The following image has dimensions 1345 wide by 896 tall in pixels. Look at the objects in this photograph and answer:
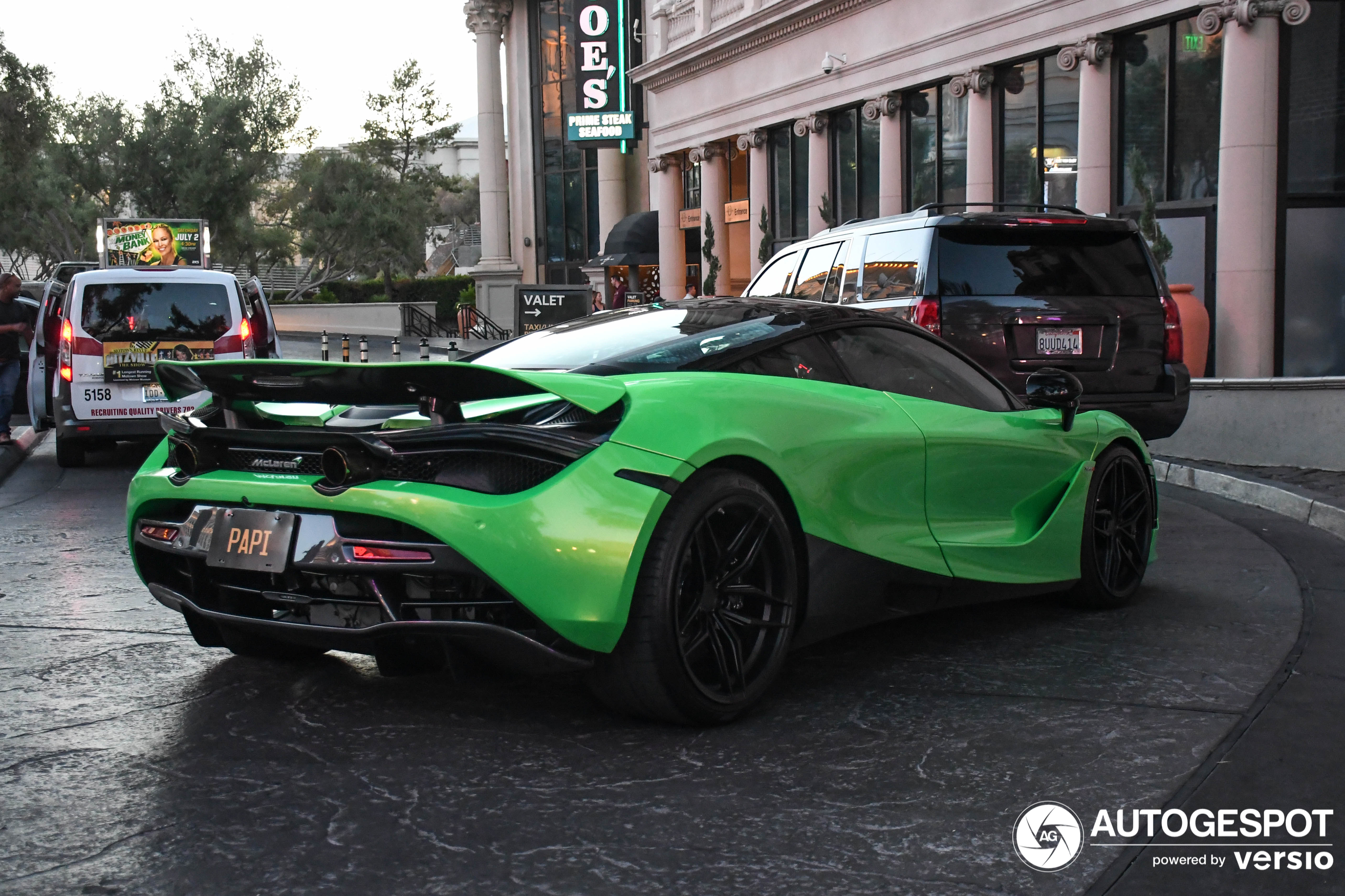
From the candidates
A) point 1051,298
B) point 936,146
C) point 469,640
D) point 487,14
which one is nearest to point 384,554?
point 469,640

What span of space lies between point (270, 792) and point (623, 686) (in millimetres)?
991

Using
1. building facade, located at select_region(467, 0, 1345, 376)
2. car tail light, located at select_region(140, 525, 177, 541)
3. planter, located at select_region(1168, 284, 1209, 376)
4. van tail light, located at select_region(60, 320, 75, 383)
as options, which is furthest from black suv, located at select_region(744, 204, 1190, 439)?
van tail light, located at select_region(60, 320, 75, 383)

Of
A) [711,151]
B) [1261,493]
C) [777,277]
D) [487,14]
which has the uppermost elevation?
[487,14]

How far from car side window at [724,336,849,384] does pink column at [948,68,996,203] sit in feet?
56.2

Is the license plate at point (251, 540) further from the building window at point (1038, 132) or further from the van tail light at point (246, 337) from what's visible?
the building window at point (1038, 132)

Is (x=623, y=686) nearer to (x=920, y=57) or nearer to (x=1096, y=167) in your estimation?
(x=1096, y=167)

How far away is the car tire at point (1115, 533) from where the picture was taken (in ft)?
19.4

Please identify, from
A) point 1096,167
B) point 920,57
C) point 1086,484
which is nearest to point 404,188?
point 920,57

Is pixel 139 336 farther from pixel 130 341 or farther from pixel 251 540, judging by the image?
pixel 251 540

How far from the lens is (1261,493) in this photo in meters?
9.66

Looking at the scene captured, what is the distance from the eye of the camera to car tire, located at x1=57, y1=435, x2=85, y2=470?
13.0 meters

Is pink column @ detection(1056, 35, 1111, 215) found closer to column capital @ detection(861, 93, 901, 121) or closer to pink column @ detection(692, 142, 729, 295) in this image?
column capital @ detection(861, 93, 901, 121)

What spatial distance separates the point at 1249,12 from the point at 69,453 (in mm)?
13104

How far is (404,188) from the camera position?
212 ft
